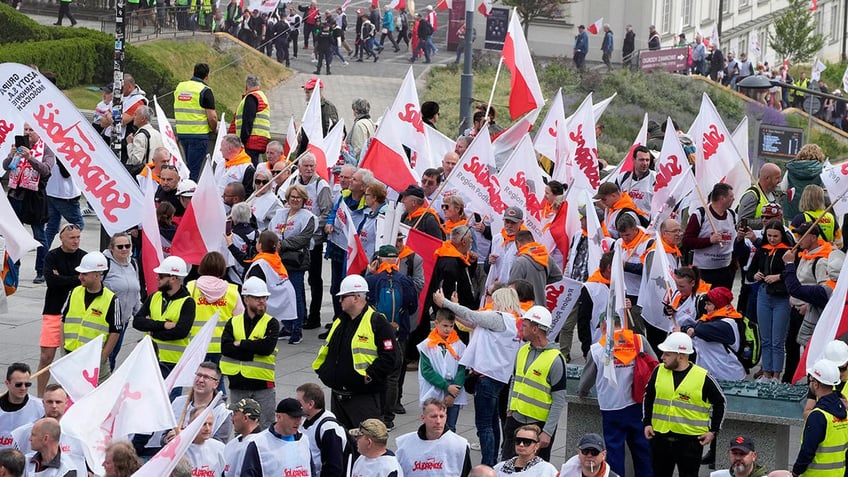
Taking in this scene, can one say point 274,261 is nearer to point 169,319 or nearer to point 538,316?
point 169,319

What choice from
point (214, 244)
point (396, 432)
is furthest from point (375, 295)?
point (214, 244)

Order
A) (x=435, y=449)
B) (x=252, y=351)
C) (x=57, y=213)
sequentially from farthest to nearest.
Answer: (x=57, y=213) → (x=252, y=351) → (x=435, y=449)

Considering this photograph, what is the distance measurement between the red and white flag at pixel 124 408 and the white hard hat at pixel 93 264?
2467mm

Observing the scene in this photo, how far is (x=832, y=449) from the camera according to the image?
38.8 ft

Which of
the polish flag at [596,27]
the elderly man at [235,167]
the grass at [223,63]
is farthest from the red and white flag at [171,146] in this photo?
the polish flag at [596,27]

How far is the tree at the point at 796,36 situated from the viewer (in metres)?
59.9

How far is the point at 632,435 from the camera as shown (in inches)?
512

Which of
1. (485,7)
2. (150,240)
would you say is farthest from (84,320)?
(485,7)

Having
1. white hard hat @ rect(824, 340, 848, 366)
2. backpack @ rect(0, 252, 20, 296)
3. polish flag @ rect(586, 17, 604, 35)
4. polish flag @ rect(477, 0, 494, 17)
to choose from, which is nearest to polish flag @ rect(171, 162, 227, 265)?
backpack @ rect(0, 252, 20, 296)

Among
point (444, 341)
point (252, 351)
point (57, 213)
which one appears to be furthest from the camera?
point (57, 213)

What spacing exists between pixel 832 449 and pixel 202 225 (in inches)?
278

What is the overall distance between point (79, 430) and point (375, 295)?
12.9ft

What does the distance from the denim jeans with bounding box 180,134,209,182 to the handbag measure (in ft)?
33.7

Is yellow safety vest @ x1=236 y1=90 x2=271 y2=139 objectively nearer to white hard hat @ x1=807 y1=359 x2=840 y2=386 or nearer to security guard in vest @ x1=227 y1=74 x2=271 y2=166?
security guard in vest @ x1=227 y1=74 x2=271 y2=166
